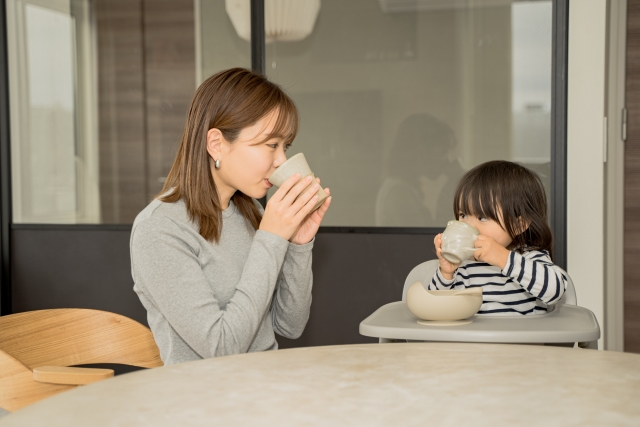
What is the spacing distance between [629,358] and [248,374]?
1.29 feet

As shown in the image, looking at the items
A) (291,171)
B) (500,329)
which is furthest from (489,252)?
(291,171)

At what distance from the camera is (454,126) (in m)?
2.27

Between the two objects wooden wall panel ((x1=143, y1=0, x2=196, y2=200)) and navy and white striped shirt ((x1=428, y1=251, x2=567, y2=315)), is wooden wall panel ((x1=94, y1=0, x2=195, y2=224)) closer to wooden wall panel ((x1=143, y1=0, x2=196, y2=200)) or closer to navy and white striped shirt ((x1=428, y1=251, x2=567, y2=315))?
wooden wall panel ((x1=143, y1=0, x2=196, y2=200))

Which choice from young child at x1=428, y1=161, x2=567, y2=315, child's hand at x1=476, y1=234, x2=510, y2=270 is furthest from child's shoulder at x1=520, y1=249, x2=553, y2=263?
child's hand at x1=476, y1=234, x2=510, y2=270

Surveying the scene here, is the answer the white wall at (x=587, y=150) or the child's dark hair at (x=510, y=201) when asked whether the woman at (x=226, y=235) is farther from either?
the white wall at (x=587, y=150)

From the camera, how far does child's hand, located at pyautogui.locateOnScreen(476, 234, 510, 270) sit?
1.35 meters

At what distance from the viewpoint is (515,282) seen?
1.45m

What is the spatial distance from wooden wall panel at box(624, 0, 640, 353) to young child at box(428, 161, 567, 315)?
3.90ft

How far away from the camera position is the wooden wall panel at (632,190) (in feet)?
8.29

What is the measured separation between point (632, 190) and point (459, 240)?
1.60 meters

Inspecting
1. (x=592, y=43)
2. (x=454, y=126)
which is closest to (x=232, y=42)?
(x=454, y=126)

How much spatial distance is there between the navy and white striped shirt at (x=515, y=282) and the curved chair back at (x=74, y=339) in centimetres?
70

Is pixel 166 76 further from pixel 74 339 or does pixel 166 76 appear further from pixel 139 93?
pixel 74 339

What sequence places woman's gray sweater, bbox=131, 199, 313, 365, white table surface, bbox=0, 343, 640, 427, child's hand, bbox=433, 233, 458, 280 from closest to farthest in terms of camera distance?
white table surface, bbox=0, 343, 640, 427 < woman's gray sweater, bbox=131, 199, 313, 365 < child's hand, bbox=433, 233, 458, 280
